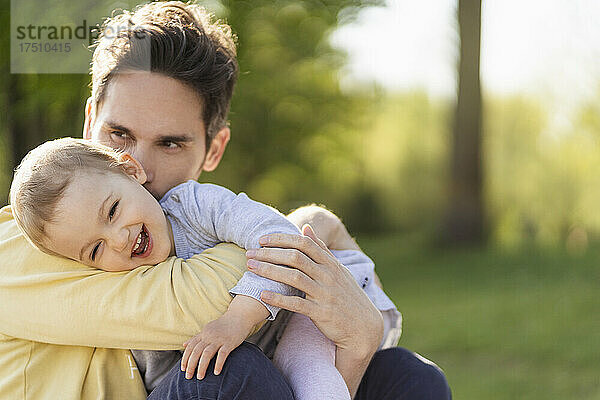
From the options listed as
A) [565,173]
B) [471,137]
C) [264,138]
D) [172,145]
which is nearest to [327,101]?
[264,138]

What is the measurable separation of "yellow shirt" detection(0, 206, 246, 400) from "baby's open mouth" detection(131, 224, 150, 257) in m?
0.04

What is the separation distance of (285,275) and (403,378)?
1.68 feet

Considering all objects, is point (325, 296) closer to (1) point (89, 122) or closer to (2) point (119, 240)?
(2) point (119, 240)

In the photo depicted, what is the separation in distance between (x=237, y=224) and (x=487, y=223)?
7.54 metres

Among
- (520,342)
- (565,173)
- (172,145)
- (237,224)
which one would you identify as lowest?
(520,342)

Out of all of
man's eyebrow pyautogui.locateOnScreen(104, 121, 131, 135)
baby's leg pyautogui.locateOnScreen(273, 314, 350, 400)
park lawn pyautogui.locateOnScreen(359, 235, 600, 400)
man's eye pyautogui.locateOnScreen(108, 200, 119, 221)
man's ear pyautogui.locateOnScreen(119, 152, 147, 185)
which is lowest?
park lawn pyautogui.locateOnScreen(359, 235, 600, 400)

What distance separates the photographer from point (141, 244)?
1431 mm

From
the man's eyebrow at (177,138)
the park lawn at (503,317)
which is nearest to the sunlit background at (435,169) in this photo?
the park lawn at (503,317)

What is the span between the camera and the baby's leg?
1362mm

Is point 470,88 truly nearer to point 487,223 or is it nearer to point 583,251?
point 487,223

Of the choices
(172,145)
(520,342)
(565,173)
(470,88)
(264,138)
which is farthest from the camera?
(264,138)

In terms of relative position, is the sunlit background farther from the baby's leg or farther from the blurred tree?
the baby's leg

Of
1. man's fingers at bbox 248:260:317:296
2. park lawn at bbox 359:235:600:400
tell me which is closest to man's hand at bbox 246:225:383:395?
man's fingers at bbox 248:260:317:296

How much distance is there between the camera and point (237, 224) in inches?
57.2
